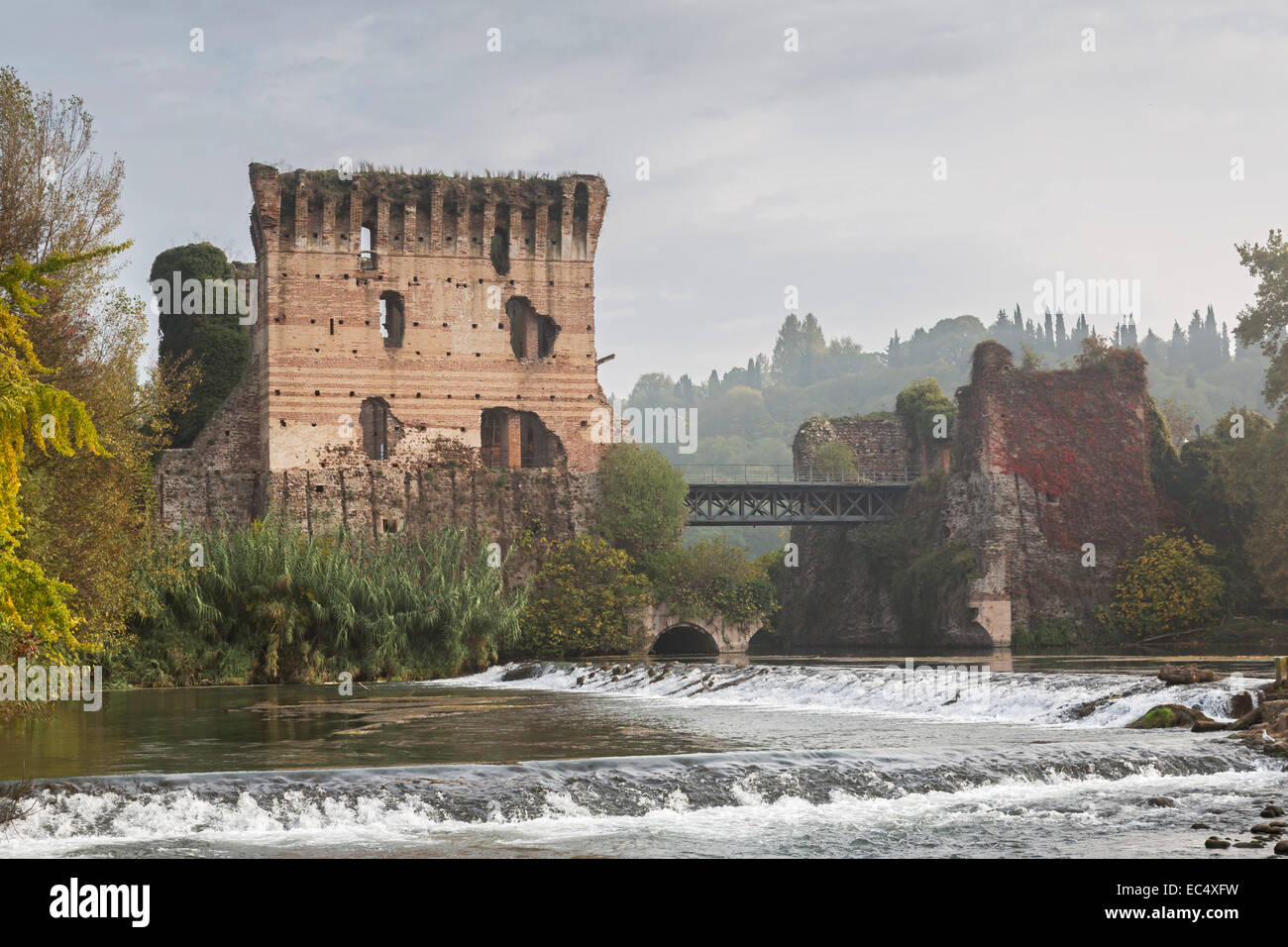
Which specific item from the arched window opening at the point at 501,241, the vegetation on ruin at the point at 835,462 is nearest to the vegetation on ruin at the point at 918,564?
the vegetation on ruin at the point at 835,462

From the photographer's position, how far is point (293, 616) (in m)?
26.5

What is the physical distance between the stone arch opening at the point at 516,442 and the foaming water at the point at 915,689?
1282 centimetres

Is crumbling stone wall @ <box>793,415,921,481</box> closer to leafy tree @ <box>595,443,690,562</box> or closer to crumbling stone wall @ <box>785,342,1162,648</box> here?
crumbling stone wall @ <box>785,342,1162,648</box>

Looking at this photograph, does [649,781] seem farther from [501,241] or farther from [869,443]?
[869,443]

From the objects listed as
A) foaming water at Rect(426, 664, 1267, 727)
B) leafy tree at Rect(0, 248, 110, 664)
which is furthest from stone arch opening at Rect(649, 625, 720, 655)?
leafy tree at Rect(0, 248, 110, 664)

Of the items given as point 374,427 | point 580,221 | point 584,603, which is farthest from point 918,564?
point 374,427

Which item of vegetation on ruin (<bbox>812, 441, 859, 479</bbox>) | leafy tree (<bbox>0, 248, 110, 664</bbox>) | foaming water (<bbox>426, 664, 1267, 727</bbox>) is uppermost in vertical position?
vegetation on ruin (<bbox>812, 441, 859, 479</bbox>)

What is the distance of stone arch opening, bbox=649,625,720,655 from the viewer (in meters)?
38.2

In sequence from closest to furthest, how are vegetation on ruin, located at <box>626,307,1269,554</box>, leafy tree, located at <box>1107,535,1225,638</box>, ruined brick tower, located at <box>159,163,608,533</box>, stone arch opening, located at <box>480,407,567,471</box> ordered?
leafy tree, located at <box>1107,535,1225,638</box> < ruined brick tower, located at <box>159,163,608,533</box> < stone arch opening, located at <box>480,407,567,471</box> < vegetation on ruin, located at <box>626,307,1269,554</box>

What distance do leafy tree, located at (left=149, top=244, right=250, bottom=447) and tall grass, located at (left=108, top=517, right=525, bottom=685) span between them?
10.9 m

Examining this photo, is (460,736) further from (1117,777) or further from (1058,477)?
(1058,477)
